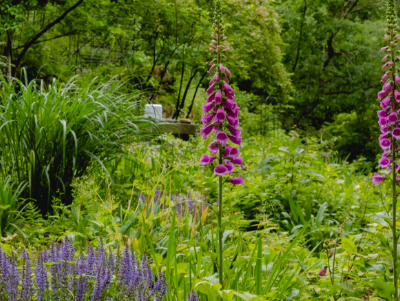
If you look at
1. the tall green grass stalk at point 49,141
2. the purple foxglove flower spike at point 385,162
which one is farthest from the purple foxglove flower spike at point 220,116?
the tall green grass stalk at point 49,141

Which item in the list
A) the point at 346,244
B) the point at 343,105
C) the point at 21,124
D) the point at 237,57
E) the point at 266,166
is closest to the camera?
the point at 346,244

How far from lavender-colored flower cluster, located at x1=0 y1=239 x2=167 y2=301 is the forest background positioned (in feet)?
7.92

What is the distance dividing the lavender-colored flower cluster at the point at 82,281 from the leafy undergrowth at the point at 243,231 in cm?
20

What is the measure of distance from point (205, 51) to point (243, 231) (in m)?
6.40

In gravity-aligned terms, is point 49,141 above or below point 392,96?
below

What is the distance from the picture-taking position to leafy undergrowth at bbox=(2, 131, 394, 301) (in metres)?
2.02


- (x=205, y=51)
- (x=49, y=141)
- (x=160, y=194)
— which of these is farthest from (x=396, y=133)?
(x=205, y=51)

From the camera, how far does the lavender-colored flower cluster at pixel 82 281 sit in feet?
5.49

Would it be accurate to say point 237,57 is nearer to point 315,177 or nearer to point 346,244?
point 315,177

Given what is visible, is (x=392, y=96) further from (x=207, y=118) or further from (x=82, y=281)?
(x=82, y=281)

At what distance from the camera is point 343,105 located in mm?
14648

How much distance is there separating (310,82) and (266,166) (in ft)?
37.6

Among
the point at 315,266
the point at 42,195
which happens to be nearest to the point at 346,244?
the point at 315,266

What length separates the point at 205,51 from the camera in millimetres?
9164
